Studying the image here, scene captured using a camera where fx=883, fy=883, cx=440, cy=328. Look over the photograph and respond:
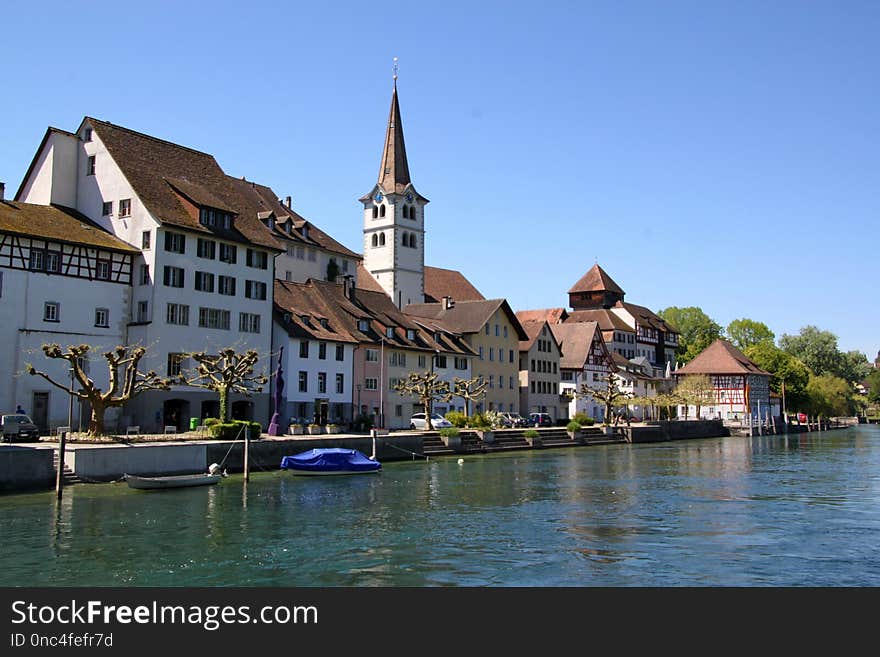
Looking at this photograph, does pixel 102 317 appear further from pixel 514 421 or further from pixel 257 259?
pixel 514 421

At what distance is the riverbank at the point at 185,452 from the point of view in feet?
130

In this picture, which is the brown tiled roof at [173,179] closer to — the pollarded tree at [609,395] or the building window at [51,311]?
the building window at [51,311]

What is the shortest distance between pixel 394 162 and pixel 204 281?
6131 centimetres

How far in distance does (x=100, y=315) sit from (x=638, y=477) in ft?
117

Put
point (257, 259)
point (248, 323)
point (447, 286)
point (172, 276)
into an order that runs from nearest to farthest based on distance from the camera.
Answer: point (172, 276)
point (248, 323)
point (257, 259)
point (447, 286)

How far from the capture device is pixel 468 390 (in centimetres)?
8581

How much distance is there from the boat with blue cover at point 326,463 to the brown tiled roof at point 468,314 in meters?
44.7

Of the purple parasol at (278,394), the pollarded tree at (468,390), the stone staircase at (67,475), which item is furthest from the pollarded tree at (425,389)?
the stone staircase at (67,475)

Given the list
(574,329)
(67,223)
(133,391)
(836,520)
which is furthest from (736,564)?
(574,329)

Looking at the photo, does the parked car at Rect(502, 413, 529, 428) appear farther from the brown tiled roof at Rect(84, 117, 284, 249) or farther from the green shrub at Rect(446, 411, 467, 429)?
the brown tiled roof at Rect(84, 117, 284, 249)

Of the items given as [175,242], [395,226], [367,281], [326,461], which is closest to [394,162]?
[395,226]

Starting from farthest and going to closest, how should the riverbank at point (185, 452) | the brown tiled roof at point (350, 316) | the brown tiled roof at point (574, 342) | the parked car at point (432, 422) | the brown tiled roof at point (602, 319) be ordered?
the brown tiled roof at point (602, 319)
the brown tiled roof at point (574, 342)
the parked car at point (432, 422)
the brown tiled roof at point (350, 316)
the riverbank at point (185, 452)
